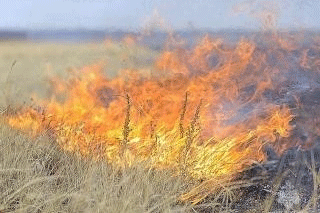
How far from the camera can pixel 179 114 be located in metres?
7.13

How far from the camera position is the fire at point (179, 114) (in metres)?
5.93

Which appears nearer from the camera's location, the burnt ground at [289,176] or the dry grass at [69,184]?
the dry grass at [69,184]

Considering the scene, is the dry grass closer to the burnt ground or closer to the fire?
the fire

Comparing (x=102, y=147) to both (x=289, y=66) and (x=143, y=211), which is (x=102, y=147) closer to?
(x=143, y=211)

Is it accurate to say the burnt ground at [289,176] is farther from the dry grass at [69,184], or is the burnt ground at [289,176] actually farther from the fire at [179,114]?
the dry grass at [69,184]

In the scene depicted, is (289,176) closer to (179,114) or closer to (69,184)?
(179,114)

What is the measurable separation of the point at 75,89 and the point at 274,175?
320 cm

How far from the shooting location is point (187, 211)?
5020 millimetres

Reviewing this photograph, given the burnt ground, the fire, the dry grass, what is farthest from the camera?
→ the fire

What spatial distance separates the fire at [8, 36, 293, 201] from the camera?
593 centimetres

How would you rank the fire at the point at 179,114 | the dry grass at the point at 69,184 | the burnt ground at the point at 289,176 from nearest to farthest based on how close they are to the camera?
the dry grass at the point at 69,184, the burnt ground at the point at 289,176, the fire at the point at 179,114

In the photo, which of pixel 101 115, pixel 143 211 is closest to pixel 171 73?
pixel 101 115

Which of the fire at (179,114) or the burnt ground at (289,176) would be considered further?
the fire at (179,114)

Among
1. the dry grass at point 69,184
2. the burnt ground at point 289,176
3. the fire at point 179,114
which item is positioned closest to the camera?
the dry grass at point 69,184
